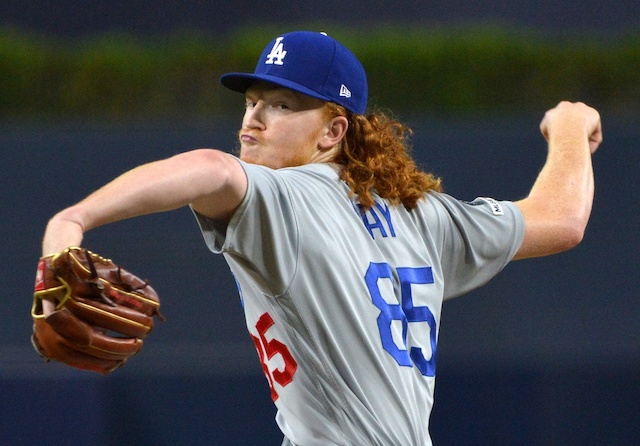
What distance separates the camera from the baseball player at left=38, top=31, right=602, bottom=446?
1945 mm

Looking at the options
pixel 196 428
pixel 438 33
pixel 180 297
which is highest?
pixel 438 33

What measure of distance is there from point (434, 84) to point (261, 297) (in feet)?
12.8

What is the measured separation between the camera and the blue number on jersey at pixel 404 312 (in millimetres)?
2123

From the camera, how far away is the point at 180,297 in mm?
4891

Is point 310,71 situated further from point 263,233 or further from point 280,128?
point 263,233

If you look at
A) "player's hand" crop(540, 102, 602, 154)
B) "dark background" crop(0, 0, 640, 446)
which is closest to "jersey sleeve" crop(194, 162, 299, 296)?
"player's hand" crop(540, 102, 602, 154)

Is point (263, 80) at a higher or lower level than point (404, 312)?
higher

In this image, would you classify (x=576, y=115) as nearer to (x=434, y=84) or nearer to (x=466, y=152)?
(x=466, y=152)

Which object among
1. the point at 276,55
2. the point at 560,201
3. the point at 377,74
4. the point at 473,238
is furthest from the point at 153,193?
the point at 377,74

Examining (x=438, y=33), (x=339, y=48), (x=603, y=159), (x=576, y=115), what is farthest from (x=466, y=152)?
(x=339, y=48)

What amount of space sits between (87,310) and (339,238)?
601 millimetres

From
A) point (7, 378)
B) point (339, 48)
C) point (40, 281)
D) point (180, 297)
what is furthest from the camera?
point (180, 297)

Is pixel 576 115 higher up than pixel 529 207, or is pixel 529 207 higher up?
pixel 576 115

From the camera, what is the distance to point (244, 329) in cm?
484
